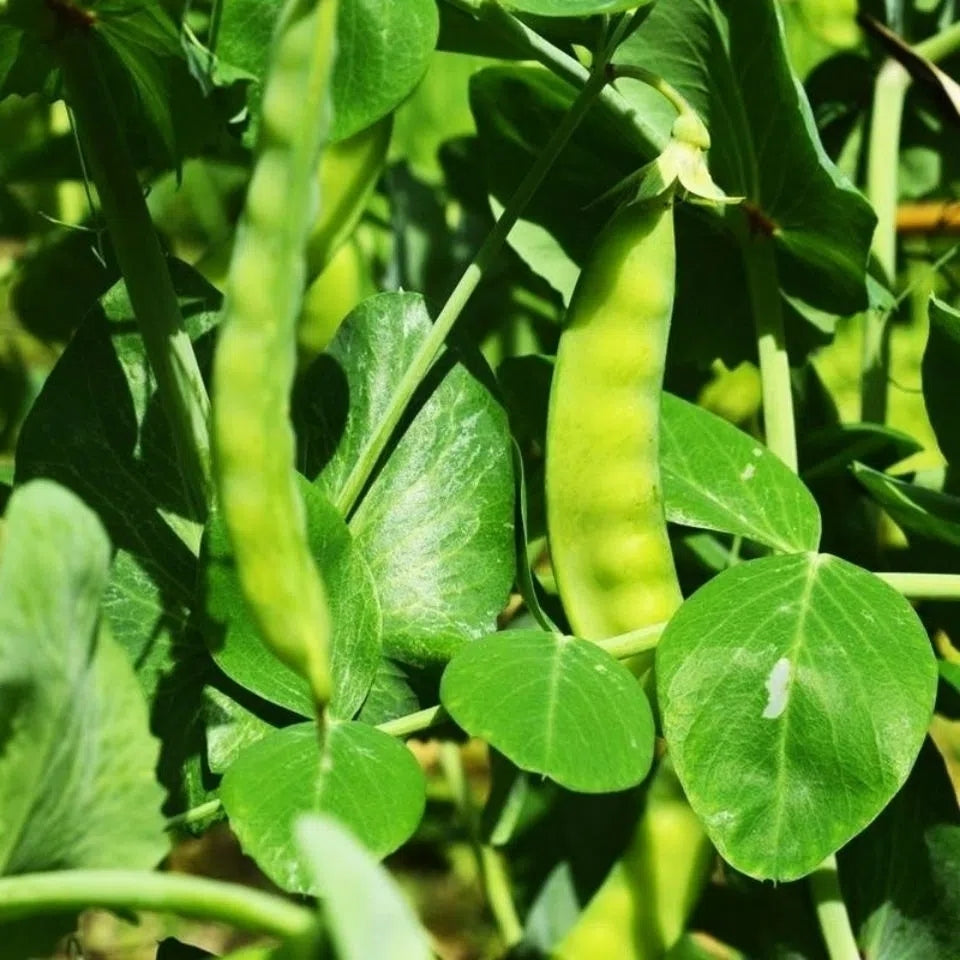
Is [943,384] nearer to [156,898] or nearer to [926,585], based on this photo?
[926,585]

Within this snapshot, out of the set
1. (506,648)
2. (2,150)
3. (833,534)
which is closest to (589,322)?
(506,648)

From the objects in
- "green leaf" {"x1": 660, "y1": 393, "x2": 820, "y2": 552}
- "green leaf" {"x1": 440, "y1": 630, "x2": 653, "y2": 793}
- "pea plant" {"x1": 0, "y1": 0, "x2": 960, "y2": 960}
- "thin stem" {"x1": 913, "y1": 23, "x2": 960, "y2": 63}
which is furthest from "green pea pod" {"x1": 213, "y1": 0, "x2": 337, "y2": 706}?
"thin stem" {"x1": 913, "y1": 23, "x2": 960, "y2": 63}

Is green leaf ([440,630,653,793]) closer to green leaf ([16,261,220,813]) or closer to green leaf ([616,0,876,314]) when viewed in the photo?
green leaf ([16,261,220,813])

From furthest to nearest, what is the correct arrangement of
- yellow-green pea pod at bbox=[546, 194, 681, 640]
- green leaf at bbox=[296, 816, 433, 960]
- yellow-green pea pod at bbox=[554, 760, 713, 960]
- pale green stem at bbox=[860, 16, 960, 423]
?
pale green stem at bbox=[860, 16, 960, 423]
yellow-green pea pod at bbox=[554, 760, 713, 960]
yellow-green pea pod at bbox=[546, 194, 681, 640]
green leaf at bbox=[296, 816, 433, 960]

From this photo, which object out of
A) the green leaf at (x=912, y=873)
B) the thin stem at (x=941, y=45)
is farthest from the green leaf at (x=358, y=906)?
the thin stem at (x=941, y=45)

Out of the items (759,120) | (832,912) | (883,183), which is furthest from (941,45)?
(832,912)
